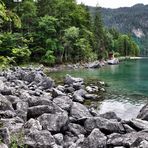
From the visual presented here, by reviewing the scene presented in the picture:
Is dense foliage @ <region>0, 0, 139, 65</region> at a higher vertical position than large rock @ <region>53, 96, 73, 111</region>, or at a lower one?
→ higher

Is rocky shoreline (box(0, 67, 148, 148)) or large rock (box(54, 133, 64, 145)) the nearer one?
rocky shoreline (box(0, 67, 148, 148))

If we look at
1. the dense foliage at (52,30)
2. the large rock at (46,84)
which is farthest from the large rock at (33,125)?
the dense foliage at (52,30)

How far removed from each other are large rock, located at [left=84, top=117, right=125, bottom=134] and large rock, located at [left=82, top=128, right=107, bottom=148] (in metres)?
1.84

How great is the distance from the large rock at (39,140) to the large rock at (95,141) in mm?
1468

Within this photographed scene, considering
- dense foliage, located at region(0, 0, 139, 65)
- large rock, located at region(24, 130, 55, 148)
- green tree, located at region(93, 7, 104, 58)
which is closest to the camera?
large rock, located at region(24, 130, 55, 148)

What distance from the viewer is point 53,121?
17000 millimetres

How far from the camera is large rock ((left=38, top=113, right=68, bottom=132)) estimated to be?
658 inches

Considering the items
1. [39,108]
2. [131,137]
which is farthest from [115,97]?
[131,137]

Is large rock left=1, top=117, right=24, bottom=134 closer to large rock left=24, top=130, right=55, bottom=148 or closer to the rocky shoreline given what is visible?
the rocky shoreline

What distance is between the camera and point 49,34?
75.8m

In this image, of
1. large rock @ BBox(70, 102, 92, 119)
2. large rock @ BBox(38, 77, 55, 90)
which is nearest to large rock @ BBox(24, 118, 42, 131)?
large rock @ BBox(70, 102, 92, 119)

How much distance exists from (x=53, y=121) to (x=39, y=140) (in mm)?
2765

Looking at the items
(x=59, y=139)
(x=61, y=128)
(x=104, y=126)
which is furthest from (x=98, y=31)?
→ (x=59, y=139)

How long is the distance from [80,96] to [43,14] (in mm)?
53470
